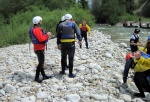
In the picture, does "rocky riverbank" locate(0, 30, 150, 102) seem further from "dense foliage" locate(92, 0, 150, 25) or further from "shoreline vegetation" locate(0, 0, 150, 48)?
"dense foliage" locate(92, 0, 150, 25)

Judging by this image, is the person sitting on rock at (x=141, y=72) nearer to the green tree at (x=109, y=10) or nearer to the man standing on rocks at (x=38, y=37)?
the man standing on rocks at (x=38, y=37)

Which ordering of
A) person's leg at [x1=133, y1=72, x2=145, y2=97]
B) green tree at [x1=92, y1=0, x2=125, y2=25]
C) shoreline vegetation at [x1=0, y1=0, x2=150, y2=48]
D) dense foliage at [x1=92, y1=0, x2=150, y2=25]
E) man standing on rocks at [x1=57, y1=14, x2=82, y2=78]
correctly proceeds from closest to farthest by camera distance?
person's leg at [x1=133, y1=72, x2=145, y2=97], man standing on rocks at [x1=57, y1=14, x2=82, y2=78], shoreline vegetation at [x1=0, y1=0, x2=150, y2=48], dense foliage at [x1=92, y1=0, x2=150, y2=25], green tree at [x1=92, y1=0, x2=125, y2=25]

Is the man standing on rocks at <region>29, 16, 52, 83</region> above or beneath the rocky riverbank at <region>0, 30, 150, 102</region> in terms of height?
above

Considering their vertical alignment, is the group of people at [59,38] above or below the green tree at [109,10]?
below

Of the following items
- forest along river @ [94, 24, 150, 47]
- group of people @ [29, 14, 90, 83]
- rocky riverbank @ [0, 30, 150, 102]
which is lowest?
rocky riverbank @ [0, 30, 150, 102]

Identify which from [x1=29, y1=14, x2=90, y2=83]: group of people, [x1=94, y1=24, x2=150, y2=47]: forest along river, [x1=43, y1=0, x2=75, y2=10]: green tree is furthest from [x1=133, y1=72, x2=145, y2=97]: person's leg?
[x1=43, y1=0, x2=75, y2=10]: green tree

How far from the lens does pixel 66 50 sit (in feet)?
22.7

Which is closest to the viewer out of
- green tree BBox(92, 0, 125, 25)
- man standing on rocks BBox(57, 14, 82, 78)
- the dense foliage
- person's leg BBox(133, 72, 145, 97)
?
person's leg BBox(133, 72, 145, 97)

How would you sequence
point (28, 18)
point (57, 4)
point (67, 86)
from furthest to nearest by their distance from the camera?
point (57, 4), point (28, 18), point (67, 86)

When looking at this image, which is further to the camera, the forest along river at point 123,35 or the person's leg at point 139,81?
the forest along river at point 123,35

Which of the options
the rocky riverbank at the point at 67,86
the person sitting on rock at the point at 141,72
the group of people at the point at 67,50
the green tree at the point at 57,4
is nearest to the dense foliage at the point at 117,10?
the green tree at the point at 57,4

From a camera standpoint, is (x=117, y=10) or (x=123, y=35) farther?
(x=117, y=10)

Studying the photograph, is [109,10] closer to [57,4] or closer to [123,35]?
[57,4]

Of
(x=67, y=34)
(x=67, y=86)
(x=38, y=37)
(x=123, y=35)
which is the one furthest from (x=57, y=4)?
(x=67, y=86)
